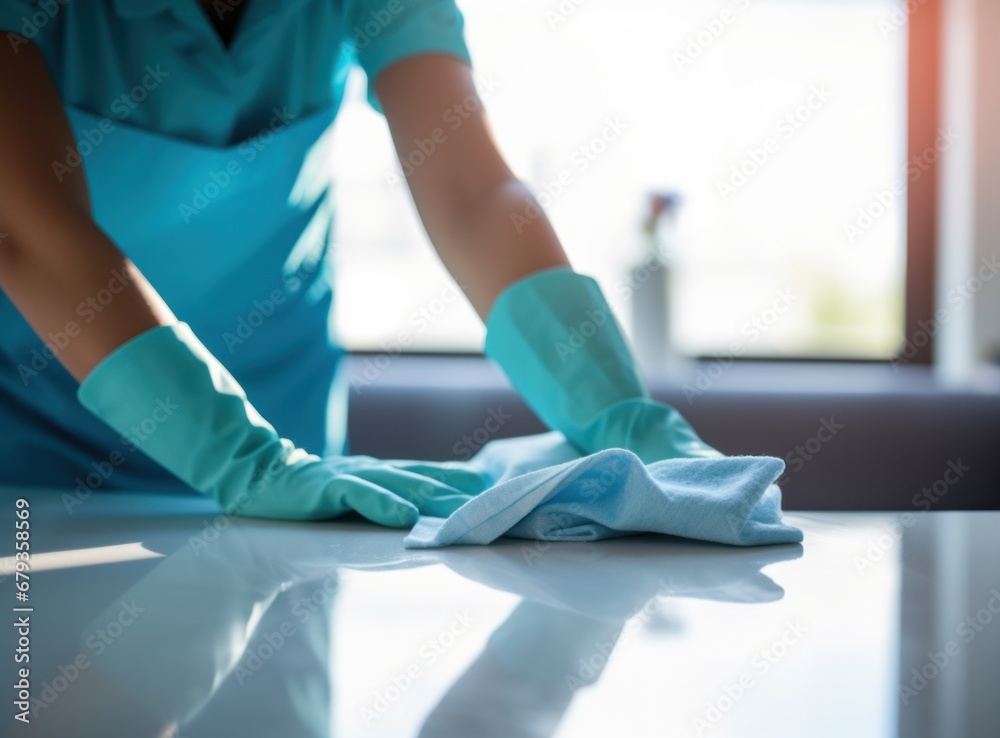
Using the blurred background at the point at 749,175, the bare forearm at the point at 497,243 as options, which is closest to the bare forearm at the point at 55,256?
the bare forearm at the point at 497,243

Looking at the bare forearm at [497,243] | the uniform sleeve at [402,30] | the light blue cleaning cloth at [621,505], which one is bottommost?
the light blue cleaning cloth at [621,505]

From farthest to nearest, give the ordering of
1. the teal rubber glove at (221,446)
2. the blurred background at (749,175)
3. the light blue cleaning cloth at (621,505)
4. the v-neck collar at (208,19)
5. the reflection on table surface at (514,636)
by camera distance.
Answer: the blurred background at (749,175), the v-neck collar at (208,19), the teal rubber glove at (221,446), the light blue cleaning cloth at (621,505), the reflection on table surface at (514,636)

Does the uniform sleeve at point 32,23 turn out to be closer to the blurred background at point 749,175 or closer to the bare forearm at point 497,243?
the bare forearm at point 497,243

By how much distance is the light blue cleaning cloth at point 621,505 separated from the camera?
575mm

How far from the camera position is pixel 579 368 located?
31.2 inches

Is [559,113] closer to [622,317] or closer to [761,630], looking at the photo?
[622,317]

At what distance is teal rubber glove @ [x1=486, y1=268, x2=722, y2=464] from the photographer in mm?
769

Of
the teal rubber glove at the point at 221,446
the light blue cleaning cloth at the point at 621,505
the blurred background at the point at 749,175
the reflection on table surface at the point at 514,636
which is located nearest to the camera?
the reflection on table surface at the point at 514,636

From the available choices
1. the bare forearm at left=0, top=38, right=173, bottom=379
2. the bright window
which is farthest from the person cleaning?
the bright window

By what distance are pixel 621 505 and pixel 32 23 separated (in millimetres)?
558

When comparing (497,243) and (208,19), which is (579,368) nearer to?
(497,243)

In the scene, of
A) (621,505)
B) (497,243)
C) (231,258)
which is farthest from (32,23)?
(621,505)

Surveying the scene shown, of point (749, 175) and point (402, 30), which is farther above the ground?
point (402, 30)

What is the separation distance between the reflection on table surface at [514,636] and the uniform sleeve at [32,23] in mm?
367
